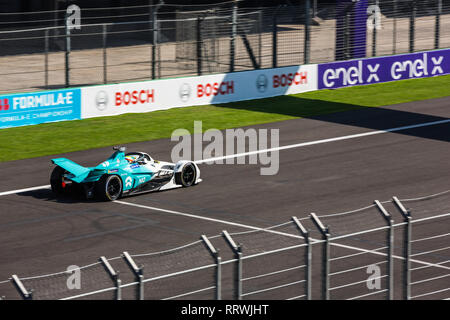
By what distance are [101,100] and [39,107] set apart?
1985mm

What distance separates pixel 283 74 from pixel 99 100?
689cm

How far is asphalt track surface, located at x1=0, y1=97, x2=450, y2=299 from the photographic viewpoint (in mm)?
14227

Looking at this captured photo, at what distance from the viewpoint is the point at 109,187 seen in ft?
56.0

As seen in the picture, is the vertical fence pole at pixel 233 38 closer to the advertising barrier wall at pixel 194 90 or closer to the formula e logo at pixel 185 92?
the advertising barrier wall at pixel 194 90

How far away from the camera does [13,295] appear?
11797 millimetres

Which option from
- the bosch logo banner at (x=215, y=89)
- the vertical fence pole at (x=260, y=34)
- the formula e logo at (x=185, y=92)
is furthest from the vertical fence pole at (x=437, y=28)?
the formula e logo at (x=185, y=92)

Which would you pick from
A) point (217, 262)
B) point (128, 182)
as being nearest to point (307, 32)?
point (128, 182)

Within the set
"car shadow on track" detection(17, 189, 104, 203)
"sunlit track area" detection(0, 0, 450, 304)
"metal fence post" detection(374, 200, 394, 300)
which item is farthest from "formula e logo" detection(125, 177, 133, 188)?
"metal fence post" detection(374, 200, 394, 300)

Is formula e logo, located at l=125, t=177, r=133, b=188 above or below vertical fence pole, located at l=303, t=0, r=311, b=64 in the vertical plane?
below

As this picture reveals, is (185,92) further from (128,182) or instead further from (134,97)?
(128,182)

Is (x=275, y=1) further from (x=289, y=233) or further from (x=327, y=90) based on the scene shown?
(x=289, y=233)

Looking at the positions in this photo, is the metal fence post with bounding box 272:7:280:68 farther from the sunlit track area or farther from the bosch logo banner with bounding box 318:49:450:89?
the bosch logo banner with bounding box 318:49:450:89
